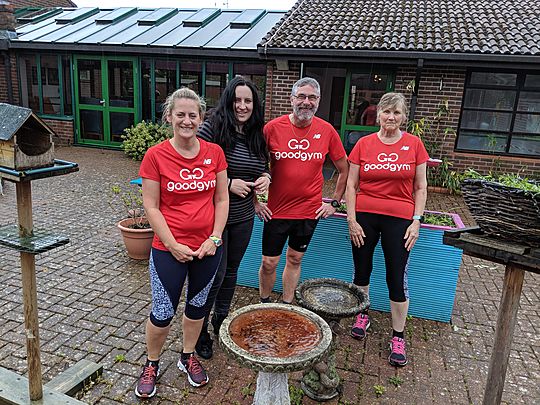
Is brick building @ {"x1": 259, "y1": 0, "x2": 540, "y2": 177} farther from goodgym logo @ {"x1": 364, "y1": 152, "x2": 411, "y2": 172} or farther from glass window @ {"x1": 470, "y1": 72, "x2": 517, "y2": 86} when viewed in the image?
goodgym logo @ {"x1": 364, "y1": 152, "x2": 411, "y2": 172}

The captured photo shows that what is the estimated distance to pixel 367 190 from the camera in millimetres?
3004

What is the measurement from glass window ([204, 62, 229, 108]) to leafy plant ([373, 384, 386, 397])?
875 cm

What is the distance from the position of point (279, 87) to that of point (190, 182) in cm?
731

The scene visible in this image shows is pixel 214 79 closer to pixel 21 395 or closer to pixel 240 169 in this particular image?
pixel 240 169

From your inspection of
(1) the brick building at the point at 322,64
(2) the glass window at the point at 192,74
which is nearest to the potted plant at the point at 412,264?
Answer: (1) the brick building at the point at 322,64

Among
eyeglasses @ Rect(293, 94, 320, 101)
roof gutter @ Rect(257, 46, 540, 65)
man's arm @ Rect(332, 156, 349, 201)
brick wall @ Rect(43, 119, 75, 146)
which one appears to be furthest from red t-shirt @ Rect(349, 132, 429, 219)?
brick wall @ Rect(43, 119, 75, 146)

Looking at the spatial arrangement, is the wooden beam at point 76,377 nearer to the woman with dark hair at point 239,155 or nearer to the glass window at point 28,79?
the woman with dark hair at point 239,155

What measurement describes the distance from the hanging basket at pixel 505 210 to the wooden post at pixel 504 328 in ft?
0.53

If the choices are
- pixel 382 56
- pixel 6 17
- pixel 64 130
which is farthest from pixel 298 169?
pixel 6 17

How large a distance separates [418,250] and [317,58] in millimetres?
5846

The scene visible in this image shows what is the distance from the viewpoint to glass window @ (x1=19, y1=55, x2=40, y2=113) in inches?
461

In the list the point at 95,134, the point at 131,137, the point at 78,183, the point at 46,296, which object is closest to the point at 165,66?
the point at 131,137

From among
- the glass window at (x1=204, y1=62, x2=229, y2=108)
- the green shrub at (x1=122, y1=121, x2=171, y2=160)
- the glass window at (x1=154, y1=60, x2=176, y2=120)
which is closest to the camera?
the green shrub at (x1=122, y1=121, x2=171, y2=160)

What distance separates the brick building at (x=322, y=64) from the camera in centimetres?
830
